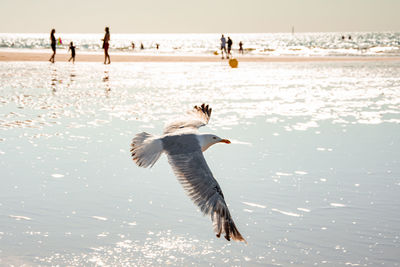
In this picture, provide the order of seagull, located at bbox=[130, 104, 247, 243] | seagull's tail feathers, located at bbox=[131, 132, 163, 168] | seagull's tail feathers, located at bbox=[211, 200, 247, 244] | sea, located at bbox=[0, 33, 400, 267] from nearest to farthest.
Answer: seagull's tail feathers, located at bbox=[211, 200, 247, 244] < seagull, located at bbox=[130, 104, 247, 243] < sea, located at bbox=[0, 33, 400, 267] < seagull's tail feathers, located at bbox=[131, 132, 163, 168]

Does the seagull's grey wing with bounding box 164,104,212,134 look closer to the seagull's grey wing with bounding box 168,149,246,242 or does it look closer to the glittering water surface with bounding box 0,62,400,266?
the glittering water surface with bounding box 0,62,400,266

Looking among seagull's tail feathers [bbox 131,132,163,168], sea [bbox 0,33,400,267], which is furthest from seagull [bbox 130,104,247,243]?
sea [bbox 0,33,400,267]

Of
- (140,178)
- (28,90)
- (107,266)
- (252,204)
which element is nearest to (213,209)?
(107,266)

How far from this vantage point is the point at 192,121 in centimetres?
637

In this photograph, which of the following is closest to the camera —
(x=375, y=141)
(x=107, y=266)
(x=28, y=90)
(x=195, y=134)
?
(x=107, y=266)

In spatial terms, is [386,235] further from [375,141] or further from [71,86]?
[71,86]

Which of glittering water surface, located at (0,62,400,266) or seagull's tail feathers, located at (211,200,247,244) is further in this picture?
glittering water surface, located at (0,62,400,266)

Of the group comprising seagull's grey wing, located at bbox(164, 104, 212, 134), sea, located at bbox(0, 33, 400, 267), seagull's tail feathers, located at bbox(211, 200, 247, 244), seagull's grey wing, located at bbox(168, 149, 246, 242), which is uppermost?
seagull's grey wing, located at bbox(164, 104, 212, 134)

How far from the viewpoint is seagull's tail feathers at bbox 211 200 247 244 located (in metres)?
3.97

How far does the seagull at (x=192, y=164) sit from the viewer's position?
13.5 feet

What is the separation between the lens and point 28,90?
16.1m

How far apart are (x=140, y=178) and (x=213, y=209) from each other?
104 inches

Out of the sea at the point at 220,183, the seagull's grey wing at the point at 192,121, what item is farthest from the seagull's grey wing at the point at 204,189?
the seagull's grey wing at the point at 192,121

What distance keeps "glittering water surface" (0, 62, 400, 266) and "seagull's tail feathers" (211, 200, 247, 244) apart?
43 centimetres
